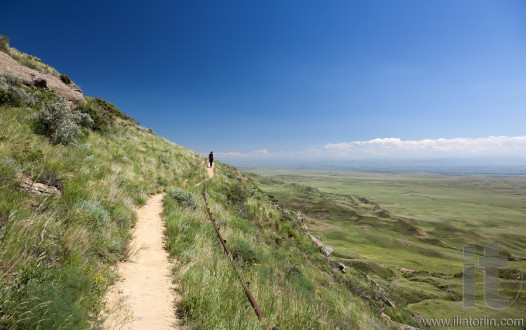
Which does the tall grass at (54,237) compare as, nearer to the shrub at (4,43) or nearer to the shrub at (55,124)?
the shrub at (55,124)

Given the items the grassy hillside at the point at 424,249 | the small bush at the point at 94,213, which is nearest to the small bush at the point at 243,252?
the small bush at the point at 94,213

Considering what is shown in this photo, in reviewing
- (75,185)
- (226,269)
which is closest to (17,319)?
(226,269)

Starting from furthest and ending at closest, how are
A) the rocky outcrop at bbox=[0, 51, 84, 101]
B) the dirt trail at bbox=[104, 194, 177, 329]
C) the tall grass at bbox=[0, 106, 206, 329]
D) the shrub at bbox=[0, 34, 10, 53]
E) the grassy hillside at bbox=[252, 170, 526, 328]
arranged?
the grassy hillside at bbox=[252, 170, 526, 328] → the shrub at bbox=[0, 34, 10, 53] → the rocky outcrop at bbox=[0, 51, 84, 101] → the dirt trail at bbox=[104, 194, 177, 329] → the tall grass at bbox=[0, 106, 206, 329]

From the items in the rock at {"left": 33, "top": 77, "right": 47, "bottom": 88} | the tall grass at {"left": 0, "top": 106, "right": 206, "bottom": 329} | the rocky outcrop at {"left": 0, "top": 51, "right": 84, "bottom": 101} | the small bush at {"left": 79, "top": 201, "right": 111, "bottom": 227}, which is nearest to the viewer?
the tall grass at {"left": 0, "top": 106, "right": 206, "bottom": 329}

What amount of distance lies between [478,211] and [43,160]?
175724mm

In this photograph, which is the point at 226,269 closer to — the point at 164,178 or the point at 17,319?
the point at 17,319

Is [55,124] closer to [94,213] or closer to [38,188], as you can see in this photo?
[38,188]

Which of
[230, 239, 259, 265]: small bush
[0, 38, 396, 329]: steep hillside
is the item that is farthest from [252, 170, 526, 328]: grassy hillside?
[0, 38, 396, 329]: steep hillside

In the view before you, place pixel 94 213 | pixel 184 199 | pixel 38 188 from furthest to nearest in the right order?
pixel 184 199 < pixel 94 213 < pixel 38 188

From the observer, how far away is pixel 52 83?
22297 millimetres

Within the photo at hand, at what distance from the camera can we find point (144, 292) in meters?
4.68

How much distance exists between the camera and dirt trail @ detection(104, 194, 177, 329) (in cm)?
382

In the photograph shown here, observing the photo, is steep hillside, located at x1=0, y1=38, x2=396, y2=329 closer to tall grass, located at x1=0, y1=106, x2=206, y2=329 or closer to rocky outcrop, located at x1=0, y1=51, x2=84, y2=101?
tall grass, located at x1=0, y1=106, x2=206, y2=329

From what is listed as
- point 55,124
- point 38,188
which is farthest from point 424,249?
point 38,188
